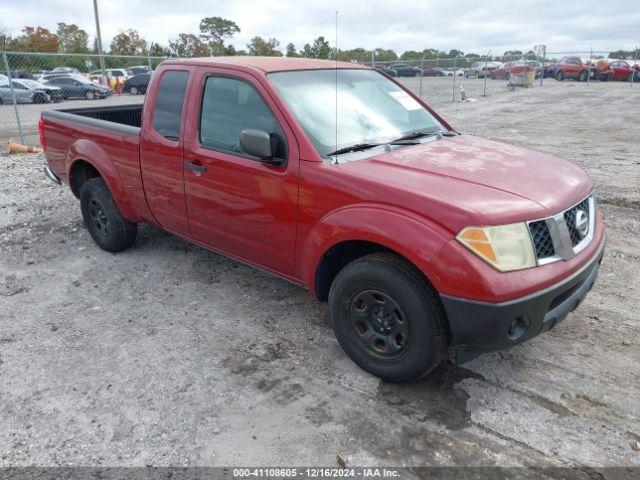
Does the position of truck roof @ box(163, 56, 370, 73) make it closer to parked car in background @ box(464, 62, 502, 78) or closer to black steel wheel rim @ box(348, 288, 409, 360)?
black steel wheel rim @ box(348, 288, 409, 360)

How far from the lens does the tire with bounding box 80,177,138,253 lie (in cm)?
504

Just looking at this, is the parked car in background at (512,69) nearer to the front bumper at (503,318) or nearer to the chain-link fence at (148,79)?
the chain-link fence at (148,79)

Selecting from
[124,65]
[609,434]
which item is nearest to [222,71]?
[609,434]

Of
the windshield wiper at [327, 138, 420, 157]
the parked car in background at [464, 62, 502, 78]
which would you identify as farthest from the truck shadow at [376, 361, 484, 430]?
the parked car in background at [464, 62, 502, 78]

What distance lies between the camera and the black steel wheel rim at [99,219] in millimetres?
5148

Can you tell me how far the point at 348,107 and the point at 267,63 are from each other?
2.37 feet

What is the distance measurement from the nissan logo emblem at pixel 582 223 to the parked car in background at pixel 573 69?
3138cm

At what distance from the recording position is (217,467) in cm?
255

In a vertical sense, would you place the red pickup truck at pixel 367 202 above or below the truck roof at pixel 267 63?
below

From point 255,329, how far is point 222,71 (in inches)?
75.3

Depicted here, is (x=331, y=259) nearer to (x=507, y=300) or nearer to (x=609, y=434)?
(x=507, y=300)

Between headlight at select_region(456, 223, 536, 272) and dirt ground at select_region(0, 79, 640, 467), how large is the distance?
0.90 meters

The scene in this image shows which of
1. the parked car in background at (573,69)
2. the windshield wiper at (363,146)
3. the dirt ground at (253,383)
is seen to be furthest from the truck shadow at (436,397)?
the parked car in background at (573,69)

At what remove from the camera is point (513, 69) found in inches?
1083
